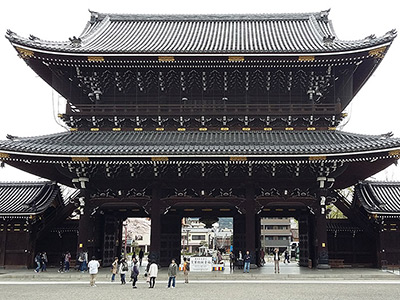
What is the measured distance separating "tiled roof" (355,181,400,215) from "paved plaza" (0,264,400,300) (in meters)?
3.95

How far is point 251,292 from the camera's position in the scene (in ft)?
58.4

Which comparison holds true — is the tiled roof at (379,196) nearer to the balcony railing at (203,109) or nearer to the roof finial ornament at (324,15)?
the balcony railing at (203,109)

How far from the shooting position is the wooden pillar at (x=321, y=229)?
2420 cm

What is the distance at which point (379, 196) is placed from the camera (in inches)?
1076

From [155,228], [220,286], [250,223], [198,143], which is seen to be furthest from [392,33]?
[155,228]

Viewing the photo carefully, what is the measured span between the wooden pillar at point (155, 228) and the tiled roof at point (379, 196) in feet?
44.4

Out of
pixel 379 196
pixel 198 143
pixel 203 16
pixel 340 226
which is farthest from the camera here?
pixel 203 16

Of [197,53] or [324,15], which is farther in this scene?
[324,15]

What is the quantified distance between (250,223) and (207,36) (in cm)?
1535

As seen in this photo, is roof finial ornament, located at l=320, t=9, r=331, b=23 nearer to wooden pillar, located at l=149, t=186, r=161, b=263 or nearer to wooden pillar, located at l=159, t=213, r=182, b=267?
wooden pillar, located at l=159, t=213, r=182, b=267

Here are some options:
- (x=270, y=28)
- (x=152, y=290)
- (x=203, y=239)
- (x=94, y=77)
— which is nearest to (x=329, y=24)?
(x=270, y=28)

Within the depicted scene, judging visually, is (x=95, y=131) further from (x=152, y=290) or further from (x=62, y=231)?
(x=152, y=290)

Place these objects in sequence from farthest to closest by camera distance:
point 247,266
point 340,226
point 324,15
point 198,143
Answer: point 324,15
point 340,226
point 198,143
point 247,266

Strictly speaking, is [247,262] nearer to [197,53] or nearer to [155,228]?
[155,228]
